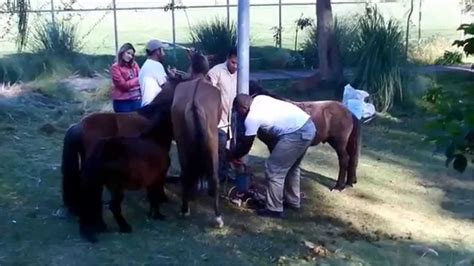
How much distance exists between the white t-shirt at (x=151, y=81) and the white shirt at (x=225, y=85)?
589 millimetres

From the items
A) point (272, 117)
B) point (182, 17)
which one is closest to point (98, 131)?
point (272, 117)

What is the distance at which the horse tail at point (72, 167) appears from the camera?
323 inches

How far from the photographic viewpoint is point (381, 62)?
641 inches

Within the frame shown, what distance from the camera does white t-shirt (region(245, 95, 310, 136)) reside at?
27.4ft

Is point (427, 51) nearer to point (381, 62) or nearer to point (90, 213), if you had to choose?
point (381, 62)

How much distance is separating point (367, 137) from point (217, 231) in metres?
6.26

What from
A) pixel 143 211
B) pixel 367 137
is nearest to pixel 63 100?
pixel 367 137

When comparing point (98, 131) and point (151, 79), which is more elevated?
point (151, 79)

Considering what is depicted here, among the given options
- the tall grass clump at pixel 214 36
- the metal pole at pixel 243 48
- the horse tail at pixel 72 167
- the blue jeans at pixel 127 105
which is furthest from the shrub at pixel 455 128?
the tall grass clump at pixel 214 36

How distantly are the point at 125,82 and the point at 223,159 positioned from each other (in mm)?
1453

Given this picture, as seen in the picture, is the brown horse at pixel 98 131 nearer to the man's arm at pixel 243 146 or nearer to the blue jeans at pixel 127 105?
the man's arm at pixel 243 146

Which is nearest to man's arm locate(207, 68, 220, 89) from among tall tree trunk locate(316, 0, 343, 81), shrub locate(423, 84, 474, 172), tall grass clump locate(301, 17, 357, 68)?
shrub locate(423, 84, 474, 172)

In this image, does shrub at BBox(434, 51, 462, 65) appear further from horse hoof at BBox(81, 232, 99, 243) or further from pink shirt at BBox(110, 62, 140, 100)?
horse hoof at BBox(81, 232, 99, 243)

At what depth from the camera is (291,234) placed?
8.54m
